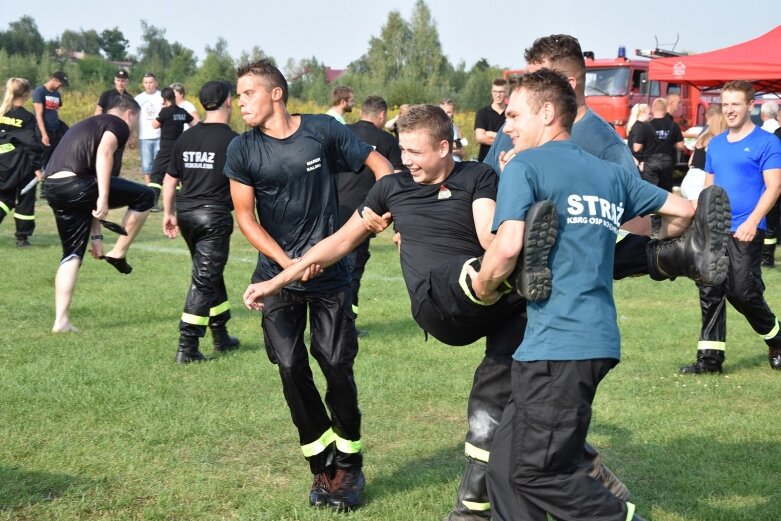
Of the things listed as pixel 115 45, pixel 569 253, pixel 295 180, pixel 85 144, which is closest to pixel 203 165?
pixel 85 144

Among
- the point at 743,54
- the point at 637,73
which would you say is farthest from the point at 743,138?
the point at 637,73

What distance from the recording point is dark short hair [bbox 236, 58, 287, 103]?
5336mm

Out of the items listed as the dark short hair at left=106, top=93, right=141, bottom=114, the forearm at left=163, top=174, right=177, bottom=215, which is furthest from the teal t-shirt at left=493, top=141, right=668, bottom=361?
the dark short hair at left=106, top=93, right=141, bottom=114

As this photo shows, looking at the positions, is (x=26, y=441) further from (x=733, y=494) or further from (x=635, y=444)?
(x=733, y=494)

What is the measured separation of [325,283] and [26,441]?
2.20 meters

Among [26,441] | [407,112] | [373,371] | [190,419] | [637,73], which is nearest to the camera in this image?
[407,112]

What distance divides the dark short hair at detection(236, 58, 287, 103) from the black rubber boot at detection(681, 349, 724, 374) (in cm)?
421

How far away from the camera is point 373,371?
7.70 meters

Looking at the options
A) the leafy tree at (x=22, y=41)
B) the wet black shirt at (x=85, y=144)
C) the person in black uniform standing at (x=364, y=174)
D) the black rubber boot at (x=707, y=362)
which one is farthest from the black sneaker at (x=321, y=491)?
the leafy tree at (x=22, y=41)

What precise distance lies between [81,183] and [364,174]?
2756 millimetres

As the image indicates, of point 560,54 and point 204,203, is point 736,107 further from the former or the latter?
point 204,203

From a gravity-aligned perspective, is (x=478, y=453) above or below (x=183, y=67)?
below

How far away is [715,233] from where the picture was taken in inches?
148

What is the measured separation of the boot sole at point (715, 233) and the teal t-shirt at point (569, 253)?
42 centimetres
